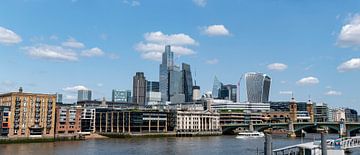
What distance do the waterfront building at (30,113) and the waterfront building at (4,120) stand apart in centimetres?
58

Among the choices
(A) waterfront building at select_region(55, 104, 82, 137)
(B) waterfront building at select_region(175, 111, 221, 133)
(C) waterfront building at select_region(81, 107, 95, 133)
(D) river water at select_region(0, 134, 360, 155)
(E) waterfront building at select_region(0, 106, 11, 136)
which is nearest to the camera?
(D) river water at select_region(0, 134, 360, 155)

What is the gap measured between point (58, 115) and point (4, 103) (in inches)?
794

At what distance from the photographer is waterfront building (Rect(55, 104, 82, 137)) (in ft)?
481

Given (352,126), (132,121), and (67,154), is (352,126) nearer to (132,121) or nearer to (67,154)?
(132,121)

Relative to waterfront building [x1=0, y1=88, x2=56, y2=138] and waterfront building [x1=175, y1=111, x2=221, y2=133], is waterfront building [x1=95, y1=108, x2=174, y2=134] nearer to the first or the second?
waterfront building [x1=175, y1=111, x2=221, y2=133]

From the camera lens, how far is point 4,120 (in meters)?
126

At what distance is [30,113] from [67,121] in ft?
65.6

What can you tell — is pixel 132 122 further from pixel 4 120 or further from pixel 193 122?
pixel 4 120

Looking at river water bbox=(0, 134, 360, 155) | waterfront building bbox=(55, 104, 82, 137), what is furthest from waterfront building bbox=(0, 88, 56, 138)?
river water bbox=(0, 134, 360, 155)

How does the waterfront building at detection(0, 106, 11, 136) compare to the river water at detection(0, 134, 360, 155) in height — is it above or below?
above

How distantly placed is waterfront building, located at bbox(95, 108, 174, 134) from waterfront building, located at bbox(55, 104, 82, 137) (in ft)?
82.0

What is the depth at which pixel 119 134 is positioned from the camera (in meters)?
164

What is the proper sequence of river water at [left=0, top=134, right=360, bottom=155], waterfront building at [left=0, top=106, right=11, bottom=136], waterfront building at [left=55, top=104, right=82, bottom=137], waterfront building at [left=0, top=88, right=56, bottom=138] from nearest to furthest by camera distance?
river water at [left=0, top=134, right=360, bottom=155]
waterfront building at [left=0, top=106, right=11, bottom=136]
waterfront building at [left=0, top=88, right=56, bottom=138]
waterfront building at [left=55, top=104, right=82, bottom=137]

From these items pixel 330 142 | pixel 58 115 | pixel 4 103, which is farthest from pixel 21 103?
pixel 330 142
